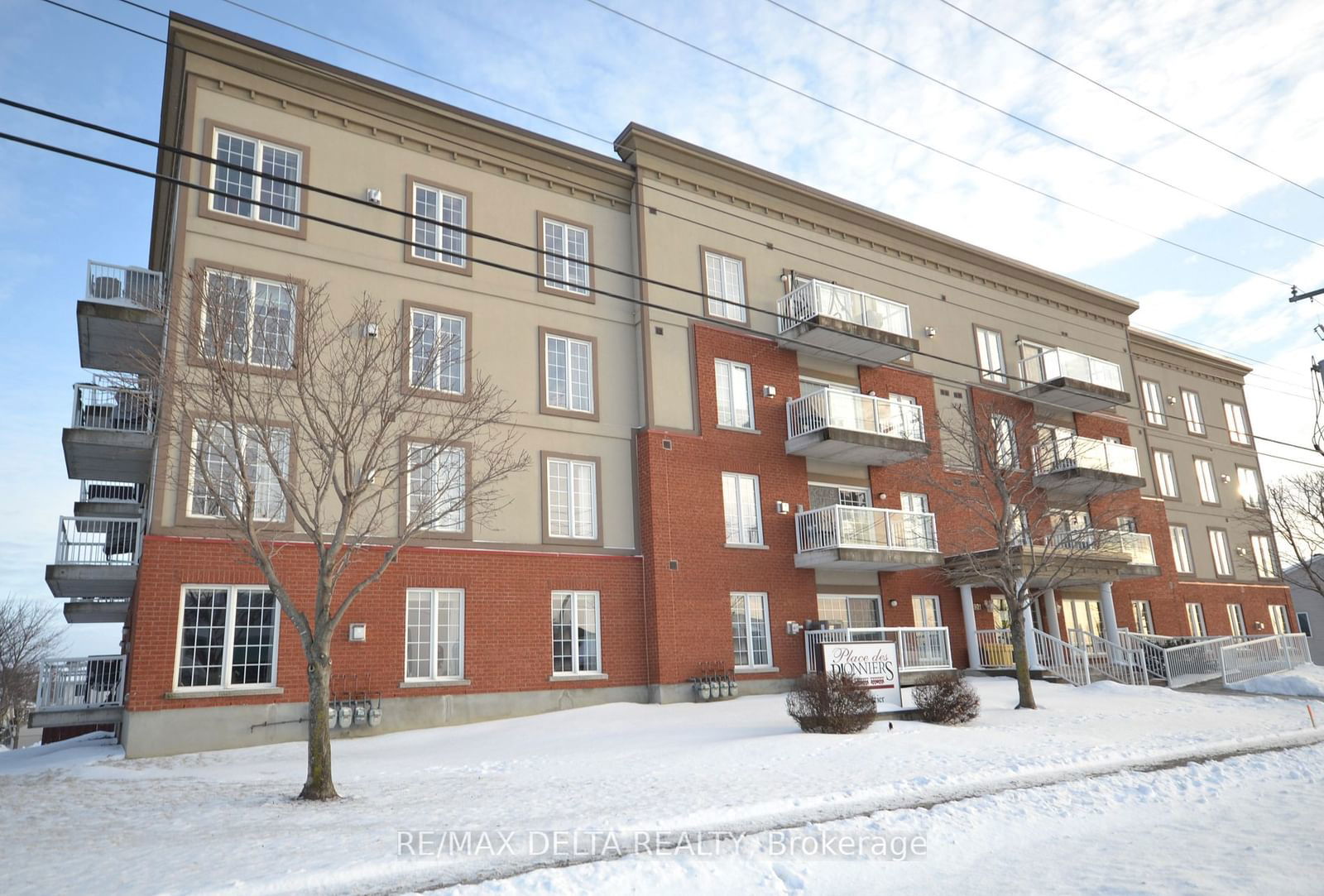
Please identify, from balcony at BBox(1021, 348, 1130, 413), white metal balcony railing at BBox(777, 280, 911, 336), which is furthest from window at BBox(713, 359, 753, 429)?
balcony at BBox(1021, 348, 1130, 413)

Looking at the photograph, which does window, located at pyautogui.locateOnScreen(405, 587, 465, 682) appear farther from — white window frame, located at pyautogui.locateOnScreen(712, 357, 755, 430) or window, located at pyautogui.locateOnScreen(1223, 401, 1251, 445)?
window, located at pyautogui.locateOnScreen(1223, 401, 1251, 445)

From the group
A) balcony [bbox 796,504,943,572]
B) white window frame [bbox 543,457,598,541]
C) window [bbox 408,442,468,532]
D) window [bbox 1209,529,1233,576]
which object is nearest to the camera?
window [bbox 408,442,468,532]

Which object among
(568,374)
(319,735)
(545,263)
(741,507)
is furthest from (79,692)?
(741,507)

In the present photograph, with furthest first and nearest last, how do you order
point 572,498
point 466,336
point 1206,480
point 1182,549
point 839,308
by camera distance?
point 1206,480 < point 1182,549 < point 839,308 < point 572,498 < point 466,336

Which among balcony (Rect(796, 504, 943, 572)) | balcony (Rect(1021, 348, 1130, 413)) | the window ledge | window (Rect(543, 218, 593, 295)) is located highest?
window (Rect(543, 218, 593, 295))

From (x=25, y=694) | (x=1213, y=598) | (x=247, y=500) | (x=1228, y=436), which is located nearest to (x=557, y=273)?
(x=247, y=500)

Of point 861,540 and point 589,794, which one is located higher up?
point 861,540

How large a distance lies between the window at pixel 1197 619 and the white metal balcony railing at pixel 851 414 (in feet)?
58.3

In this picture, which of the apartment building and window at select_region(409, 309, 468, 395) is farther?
window at select_region(409, 309, 468, 395)

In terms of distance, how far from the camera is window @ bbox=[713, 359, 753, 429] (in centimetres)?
2412

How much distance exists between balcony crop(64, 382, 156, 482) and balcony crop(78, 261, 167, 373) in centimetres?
86

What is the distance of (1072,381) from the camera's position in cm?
3081

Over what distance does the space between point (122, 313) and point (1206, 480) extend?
4180 centimetres

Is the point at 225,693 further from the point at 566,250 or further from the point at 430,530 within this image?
the point at 566,250
